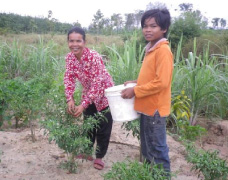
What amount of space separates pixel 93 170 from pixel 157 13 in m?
1.67

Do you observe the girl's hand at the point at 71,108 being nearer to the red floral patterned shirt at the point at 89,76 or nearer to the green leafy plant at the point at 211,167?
the red floral patterned shirt at the point at 89,76

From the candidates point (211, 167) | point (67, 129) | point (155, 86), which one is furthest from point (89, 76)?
point (211, 167)

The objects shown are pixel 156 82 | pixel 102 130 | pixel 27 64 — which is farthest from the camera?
pixel 27 64

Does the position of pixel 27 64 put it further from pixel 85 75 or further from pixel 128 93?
pixel 128 93

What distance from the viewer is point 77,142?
2.37 metres

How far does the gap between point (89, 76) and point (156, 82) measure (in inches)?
32.1

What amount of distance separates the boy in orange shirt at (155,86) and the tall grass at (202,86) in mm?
1961

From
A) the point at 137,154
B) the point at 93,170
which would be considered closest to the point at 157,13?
the point at 93,170

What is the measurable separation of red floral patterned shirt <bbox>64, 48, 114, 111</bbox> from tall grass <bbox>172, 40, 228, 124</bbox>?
5.64ft

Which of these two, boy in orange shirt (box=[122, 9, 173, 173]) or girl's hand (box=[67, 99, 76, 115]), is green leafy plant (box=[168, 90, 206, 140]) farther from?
girl's hand (box=[67, 99, 76, 115])

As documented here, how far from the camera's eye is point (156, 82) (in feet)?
6.67

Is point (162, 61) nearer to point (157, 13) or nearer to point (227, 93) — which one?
point (157, 13)

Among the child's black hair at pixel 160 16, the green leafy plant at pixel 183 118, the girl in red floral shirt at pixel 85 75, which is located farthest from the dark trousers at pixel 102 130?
the green leafy plant at pixel 183 118

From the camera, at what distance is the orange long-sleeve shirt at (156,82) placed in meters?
2.02
